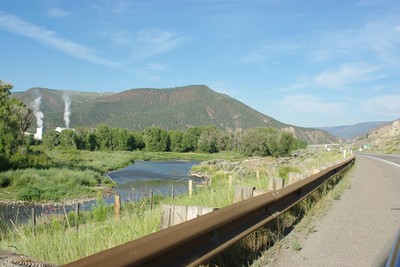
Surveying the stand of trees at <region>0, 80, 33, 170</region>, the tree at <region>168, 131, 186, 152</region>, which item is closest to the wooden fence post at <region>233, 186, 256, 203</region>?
the stand of trees at <region>0, 80, 33, 170</region>

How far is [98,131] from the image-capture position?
156500mm

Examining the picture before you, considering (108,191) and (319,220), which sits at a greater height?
(319,220)

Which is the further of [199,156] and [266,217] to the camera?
[199,156]

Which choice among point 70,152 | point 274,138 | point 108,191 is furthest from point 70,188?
point 274,138

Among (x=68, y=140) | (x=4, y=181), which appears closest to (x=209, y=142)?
(x=68, y=140)

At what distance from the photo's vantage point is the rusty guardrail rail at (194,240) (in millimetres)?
2744

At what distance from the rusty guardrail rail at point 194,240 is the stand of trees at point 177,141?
377 ft

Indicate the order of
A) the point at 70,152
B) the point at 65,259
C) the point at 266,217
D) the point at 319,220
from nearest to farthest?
the point at 65,259 < the point at 266,217 < the point at 319,220 < the point at 70,152

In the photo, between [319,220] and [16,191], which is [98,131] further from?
[319,220]

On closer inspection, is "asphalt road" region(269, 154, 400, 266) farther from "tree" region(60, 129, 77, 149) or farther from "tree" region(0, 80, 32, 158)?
"tree" region(60, 129, 77, 149)

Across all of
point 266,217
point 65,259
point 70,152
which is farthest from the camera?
point 70,152

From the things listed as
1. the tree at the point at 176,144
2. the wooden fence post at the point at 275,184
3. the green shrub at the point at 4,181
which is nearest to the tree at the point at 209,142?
the tree at the point at 176,144

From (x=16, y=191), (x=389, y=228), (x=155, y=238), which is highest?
(x=155, y=238)

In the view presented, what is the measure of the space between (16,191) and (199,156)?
356 feet
